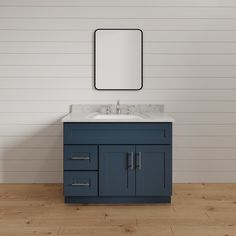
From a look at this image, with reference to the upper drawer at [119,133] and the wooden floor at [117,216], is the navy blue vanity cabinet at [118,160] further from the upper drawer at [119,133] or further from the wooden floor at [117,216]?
the wooden floor at [117,216]

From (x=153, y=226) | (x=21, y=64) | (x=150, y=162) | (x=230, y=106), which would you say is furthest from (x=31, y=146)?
(x=230, y=106)

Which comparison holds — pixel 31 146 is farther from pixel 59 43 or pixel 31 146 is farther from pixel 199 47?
pixel 199 47

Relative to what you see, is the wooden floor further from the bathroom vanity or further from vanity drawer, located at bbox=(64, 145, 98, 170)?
vanity drawer, located at bbox=(64, 145, 98, 170)

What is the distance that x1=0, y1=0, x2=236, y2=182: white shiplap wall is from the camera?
4082 millimetres

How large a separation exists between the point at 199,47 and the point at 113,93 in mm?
946

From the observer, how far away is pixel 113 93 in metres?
4.14

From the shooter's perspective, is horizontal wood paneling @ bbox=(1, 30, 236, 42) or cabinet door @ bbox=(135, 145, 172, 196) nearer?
cabinet door @ bbox=(135, 145, 172, 196)

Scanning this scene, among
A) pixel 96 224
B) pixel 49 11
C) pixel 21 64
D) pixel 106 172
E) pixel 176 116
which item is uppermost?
pixel 49 11

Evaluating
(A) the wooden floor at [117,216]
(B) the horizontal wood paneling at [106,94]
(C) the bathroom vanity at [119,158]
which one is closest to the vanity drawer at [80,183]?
(C) the bathroom vanity at [119,158]

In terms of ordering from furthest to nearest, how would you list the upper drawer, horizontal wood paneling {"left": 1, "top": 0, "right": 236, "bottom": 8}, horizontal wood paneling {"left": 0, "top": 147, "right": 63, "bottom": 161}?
horizontal wood paneling {"left": 0, "top": 147, "right": 63, "bottom": 161}, horizontal wood paneling {"left": 1, "top": 0, "right": 236, "bottom": 8}, the upper drawer

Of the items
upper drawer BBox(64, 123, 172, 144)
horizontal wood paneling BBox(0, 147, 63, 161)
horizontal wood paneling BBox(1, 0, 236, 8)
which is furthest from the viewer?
horizontal wood paneling BBox(0, 147, 63, 161)

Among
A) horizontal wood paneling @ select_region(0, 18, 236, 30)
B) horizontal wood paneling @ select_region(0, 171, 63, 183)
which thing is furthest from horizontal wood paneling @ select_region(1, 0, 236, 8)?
horizontal wood paneling @ select_region(0, 171, 63, 183)

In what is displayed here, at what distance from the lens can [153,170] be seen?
3523 millimetres

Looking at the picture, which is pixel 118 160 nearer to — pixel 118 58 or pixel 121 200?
pixel 121 200
